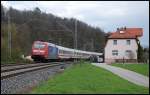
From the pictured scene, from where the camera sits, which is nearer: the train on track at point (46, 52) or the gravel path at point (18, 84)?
the gravel path at point (18, 84)

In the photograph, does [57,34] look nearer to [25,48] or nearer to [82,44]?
[25,48]

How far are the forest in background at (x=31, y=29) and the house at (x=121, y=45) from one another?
24.1 ft

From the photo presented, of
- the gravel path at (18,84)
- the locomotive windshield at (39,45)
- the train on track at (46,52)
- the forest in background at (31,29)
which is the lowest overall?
the gravel path at (18,84)

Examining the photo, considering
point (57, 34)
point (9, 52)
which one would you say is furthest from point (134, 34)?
point (9, 52)

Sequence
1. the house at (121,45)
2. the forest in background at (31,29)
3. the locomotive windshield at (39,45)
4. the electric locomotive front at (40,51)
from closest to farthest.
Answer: the forest in background at (31,29) → the electric locomotive front at (40,51) → the locomotive windshield at (39,45) → the house at (121,45)

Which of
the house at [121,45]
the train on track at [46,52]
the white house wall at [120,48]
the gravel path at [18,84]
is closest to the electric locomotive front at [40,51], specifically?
the train on track at [46,52]

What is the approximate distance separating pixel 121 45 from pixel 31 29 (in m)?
22.4

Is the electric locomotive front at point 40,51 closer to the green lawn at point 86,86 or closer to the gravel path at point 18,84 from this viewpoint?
the gravel path at point 18,84

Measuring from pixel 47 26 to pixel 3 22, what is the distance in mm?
22000

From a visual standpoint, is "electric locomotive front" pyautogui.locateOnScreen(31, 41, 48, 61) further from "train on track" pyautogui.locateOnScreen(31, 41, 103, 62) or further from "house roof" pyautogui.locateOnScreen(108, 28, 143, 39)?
"house roof" pyautogui.locateOnScreen(108, 28, 143, 39)

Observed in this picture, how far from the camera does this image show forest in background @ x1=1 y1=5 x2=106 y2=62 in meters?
57.4

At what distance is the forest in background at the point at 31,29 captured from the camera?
2259 inches

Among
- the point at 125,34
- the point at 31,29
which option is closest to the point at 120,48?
the point at 125,34

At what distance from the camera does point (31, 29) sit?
71.1m
